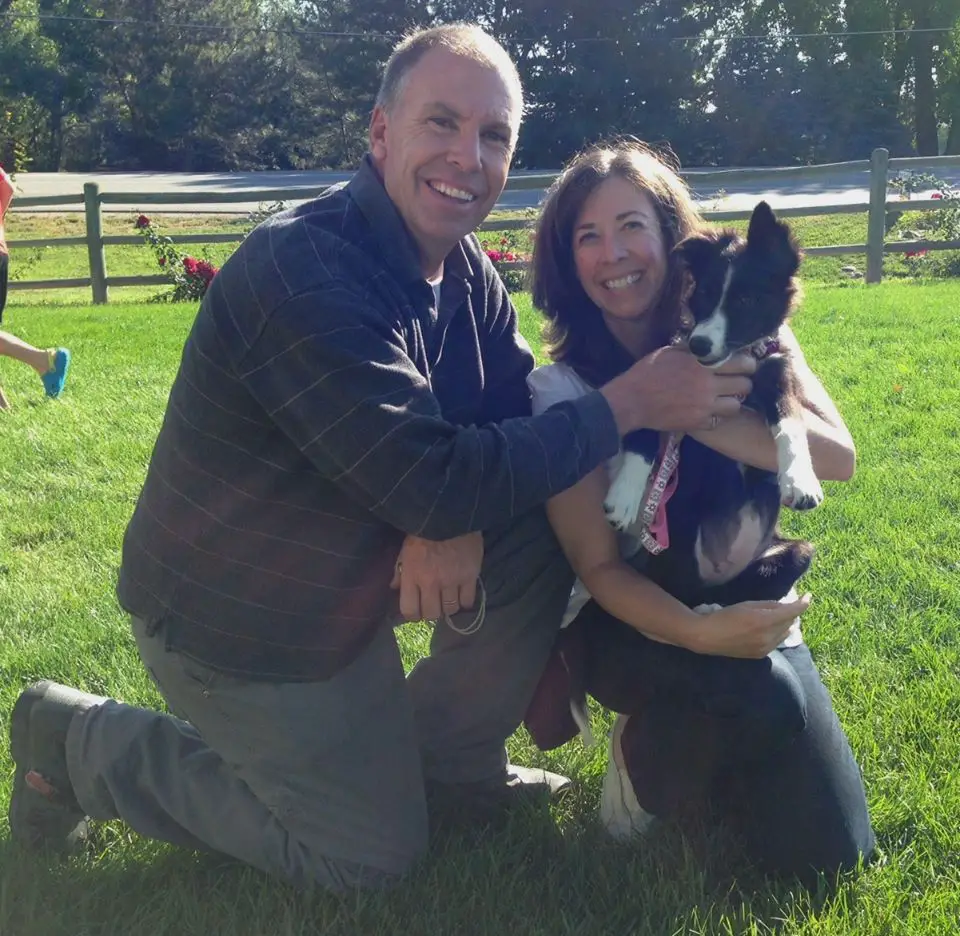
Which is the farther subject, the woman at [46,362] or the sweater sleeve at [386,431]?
the woman at [46,362]

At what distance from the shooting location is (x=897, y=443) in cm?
526

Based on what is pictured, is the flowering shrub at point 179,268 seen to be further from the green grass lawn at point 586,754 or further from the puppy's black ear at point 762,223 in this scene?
the puppy's black ear at point 762,223

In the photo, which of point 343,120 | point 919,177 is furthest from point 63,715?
point 343,120

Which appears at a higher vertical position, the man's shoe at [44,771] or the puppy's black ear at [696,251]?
the puppy's black ear at [696,251]

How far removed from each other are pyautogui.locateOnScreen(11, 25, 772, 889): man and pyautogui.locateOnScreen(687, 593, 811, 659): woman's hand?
1.43 ft

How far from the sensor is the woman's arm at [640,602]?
2400 millimetres

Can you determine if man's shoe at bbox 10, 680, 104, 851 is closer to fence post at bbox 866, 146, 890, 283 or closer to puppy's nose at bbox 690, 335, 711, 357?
puppy's nose at bbox 690, 335, 711, 357

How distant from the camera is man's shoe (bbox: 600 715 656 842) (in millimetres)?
2562

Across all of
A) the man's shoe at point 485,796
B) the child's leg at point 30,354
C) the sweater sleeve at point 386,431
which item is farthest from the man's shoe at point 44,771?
the child's leg at point 30,354

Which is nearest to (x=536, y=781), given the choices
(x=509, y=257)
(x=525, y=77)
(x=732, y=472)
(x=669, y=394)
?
(x=732, y=472)

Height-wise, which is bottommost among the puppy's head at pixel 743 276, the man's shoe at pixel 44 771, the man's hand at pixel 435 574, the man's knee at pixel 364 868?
the man's knee at pixel 364 868

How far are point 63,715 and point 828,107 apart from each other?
110 feet

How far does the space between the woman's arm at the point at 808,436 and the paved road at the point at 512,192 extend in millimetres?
9018

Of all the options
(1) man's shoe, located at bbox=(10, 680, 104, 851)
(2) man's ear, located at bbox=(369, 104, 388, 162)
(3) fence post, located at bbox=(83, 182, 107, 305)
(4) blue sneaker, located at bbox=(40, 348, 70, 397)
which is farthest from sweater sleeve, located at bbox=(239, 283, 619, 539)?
(3) fence post, located at bbox=(83, 182, 107, 305)
